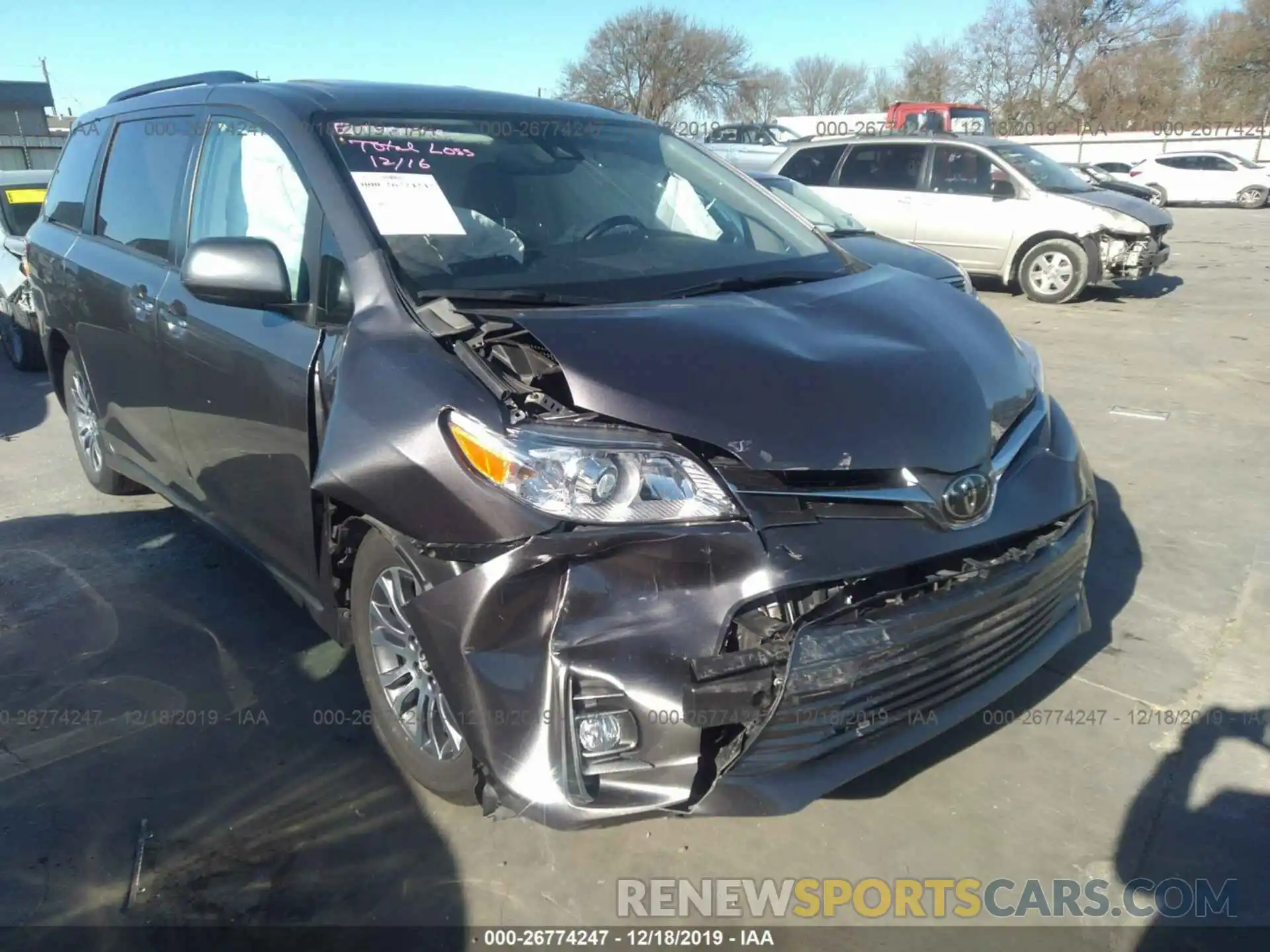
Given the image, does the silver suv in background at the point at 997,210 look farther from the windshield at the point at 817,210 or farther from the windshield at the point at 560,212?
the windshield at the point at 560,212

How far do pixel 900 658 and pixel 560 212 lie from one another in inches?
70.3

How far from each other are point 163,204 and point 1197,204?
28373mm

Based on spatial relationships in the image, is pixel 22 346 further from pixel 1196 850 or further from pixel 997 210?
pixel 997 210

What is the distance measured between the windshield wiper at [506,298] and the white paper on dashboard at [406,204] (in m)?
→ 0.28

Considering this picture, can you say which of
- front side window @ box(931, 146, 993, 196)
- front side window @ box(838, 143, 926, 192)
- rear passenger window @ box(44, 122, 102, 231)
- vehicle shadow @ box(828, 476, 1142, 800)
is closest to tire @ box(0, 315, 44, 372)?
rear passenger window @ box(44, 122, 102, 231)

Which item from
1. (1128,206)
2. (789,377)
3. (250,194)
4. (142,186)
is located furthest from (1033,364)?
(1128,206)

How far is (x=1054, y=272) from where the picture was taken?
10734 millimetres

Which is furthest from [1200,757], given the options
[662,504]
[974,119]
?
[974,119]

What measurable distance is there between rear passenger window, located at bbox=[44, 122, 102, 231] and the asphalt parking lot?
60.4 inches

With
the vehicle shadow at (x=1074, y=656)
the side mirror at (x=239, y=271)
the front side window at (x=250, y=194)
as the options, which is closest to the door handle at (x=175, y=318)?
the front side window at (x=250, y=194)

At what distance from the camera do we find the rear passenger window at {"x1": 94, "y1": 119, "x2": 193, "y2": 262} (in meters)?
3.65

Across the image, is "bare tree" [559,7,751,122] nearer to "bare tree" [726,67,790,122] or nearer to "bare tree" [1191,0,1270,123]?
"bare tree" [726,67,790,122]

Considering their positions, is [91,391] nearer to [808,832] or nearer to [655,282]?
[655,282]

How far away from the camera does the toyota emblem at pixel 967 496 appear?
7.55ft
